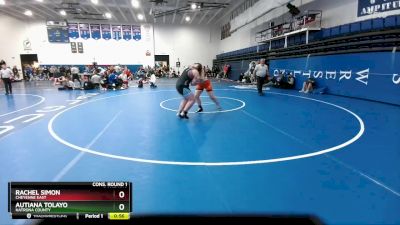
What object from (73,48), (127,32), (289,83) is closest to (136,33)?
(127,32)

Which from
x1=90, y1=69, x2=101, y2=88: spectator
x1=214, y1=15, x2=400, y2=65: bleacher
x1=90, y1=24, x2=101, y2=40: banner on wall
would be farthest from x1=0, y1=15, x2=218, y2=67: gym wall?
x1=214, y1=15, x2=400, y2=65: bleacher

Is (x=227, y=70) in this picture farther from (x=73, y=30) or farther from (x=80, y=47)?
(x=73, y=30)

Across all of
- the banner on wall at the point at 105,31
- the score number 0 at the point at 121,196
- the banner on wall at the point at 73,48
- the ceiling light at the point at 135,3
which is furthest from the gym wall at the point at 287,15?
the banner on wall at the point at 73,48

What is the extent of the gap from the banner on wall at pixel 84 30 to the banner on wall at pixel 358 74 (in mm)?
24329

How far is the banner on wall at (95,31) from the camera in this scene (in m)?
29.4

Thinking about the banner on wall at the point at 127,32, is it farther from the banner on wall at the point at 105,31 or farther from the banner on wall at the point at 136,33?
the banner on wall at the point at 105,31

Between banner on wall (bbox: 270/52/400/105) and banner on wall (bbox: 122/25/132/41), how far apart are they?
22109 millimetres

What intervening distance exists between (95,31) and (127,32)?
3.49 metres

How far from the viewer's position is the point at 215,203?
9.58 feet

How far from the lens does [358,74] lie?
407 inches

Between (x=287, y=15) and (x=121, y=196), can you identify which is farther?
(x=287, y=15)

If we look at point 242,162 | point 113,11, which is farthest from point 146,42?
point 242,162
